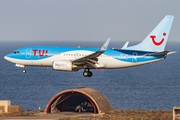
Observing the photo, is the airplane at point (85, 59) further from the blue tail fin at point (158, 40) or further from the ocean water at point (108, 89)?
the ocean water at point (108, 89)

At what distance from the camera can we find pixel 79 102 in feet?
333

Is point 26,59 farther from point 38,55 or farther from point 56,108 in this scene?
point 56,108

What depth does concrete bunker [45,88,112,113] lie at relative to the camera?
3720 inches

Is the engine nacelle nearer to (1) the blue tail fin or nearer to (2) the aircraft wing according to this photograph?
(2) the aircraft wing

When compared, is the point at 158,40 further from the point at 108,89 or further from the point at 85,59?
the point at 108,89

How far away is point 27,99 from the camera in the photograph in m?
144

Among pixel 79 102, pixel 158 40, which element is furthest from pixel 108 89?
pixel 158 40

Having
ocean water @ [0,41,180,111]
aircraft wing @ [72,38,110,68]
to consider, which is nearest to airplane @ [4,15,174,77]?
aircraft wing @ [72,38,110,68]

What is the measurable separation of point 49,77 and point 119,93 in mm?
51242

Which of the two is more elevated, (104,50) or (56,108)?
(104,50)

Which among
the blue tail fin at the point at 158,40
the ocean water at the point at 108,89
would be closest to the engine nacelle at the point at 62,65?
the blue tail fin at the point at 158,40

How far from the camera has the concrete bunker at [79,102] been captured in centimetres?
9449

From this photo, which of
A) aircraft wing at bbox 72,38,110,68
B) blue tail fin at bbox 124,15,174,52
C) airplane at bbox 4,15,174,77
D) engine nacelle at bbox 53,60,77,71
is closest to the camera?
aircraft wing at bbox 72,38,110,68

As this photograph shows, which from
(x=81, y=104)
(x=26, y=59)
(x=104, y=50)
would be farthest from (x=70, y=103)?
(x=104, y=50)
